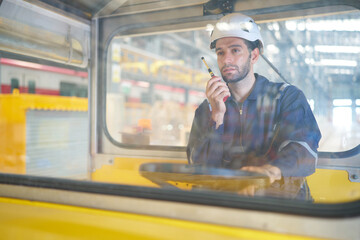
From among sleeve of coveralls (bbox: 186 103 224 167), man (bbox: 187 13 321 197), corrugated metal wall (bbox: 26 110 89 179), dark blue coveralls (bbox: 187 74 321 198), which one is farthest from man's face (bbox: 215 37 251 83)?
corrugated metal wall (bbox: 26 110 89 179)

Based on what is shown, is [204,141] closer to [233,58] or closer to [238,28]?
[233,58]

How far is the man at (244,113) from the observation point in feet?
6.11

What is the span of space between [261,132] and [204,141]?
1.11ft

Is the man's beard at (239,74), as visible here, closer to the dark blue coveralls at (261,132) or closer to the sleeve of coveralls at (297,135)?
the dark blue coveralls at (261,132)

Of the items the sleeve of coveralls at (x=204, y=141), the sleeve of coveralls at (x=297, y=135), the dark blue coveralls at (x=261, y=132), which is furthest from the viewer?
the sleeve of coveralls at (x=204, y=141)

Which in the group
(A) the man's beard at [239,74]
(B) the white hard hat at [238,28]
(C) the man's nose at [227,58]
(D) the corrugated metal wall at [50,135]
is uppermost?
(B) the white hard hat at [238,28]

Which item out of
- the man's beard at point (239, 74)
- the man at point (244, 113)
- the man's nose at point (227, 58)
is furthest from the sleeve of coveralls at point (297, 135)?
the man's nose at point (227, 58)

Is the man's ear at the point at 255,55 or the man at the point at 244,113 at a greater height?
the man's ear at the point at 255,55

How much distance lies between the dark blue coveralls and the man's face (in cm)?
10

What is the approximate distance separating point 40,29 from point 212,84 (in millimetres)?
1229

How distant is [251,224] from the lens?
82 cm

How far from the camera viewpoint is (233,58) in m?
2.06

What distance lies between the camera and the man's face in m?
2.02

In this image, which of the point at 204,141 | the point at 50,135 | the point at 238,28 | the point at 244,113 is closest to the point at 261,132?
the point at 244,113
